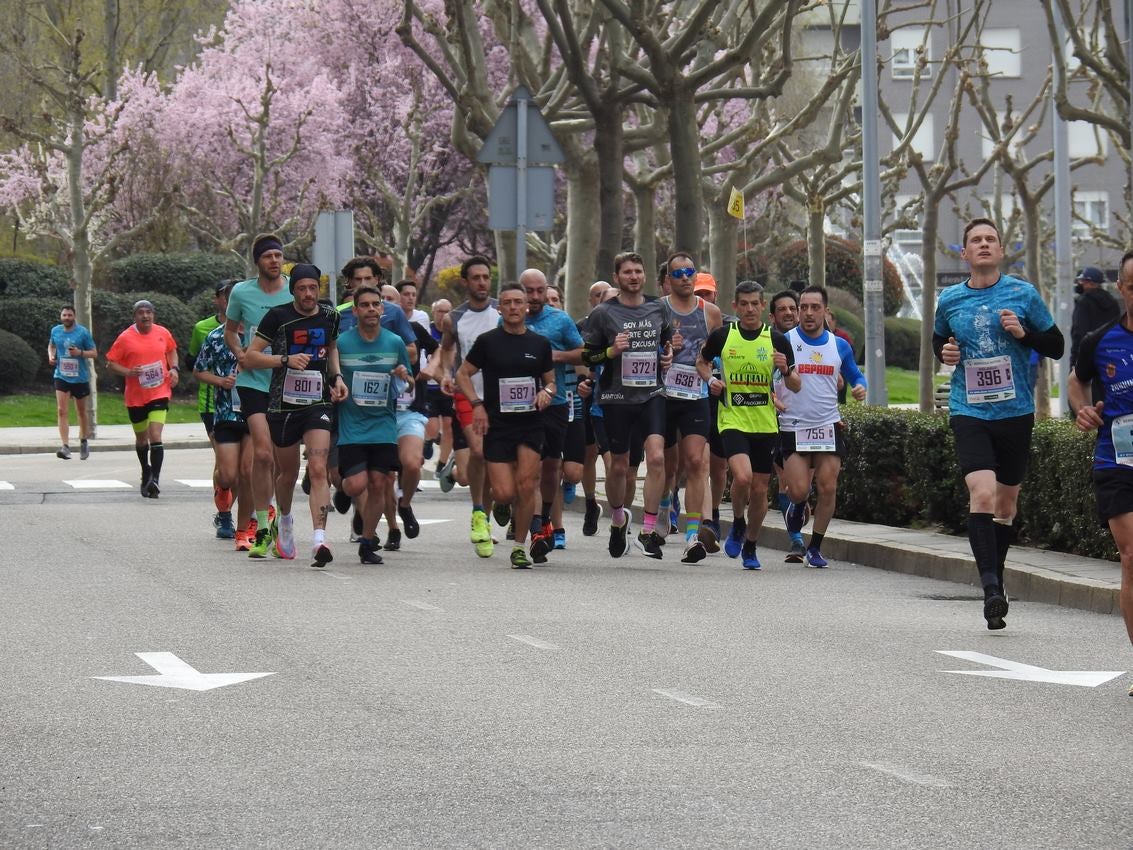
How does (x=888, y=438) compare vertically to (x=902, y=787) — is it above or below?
above

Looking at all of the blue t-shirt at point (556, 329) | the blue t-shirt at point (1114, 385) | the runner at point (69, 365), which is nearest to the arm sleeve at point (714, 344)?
the blue t-shirt at point (556, 329)

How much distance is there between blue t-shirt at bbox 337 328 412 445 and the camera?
13.5m

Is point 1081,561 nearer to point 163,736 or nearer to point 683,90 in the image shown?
point 163,736

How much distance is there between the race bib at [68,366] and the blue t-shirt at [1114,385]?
19.9 meters

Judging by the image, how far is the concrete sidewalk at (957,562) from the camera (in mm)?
11500

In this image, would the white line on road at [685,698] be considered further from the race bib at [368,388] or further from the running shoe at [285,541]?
the running shoe at [285,541]

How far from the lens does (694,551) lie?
13.7 metres

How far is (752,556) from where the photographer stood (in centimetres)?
1375

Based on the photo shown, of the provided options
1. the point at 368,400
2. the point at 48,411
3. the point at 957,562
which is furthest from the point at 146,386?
the point at 48,411

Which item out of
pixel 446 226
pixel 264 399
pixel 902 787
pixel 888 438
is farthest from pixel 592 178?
pixel 446 226

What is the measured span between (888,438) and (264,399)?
4442 mm

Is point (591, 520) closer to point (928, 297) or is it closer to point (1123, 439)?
point (1123, 439)

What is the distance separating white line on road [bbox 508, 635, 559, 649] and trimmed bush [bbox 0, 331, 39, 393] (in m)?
29.4

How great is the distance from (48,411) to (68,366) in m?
10.7
